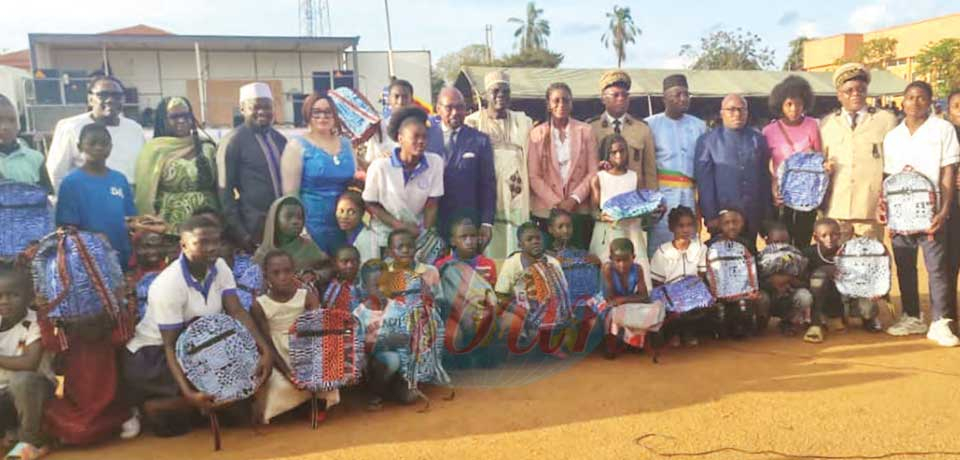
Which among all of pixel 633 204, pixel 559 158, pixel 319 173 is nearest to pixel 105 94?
pixel 319 173

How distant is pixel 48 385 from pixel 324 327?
1.43 meters

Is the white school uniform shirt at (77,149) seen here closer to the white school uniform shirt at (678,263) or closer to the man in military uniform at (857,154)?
the white school uniform shirt at (678,263)

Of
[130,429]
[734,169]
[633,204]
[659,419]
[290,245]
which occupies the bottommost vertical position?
[659,419]

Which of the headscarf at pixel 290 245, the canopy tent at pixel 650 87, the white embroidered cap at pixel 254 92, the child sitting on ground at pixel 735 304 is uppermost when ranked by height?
the canopy tent at pixel 650 87

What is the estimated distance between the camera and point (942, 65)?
2562 cm

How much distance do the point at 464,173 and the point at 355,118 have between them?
39.9 inches

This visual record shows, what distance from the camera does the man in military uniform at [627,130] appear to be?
5.80m

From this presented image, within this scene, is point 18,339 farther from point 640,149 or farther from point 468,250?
point 640,149

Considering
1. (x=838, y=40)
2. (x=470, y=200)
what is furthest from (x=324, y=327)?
(x=838, y=40)

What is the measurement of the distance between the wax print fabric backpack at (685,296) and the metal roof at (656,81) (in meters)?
17.5

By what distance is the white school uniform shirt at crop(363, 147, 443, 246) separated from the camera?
5.02 metres

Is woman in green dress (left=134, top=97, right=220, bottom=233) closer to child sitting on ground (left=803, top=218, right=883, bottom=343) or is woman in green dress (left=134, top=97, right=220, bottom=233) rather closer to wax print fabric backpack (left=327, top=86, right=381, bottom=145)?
wax print fabric backpack (left=327, top=86, right=381, bottom=145)

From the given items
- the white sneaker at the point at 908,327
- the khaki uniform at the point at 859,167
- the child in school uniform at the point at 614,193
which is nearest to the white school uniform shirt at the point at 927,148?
the khaki uniform at the point at 859,167

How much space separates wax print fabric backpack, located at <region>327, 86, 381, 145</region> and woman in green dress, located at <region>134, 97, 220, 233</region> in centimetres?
105
